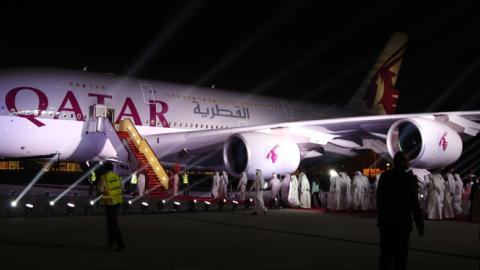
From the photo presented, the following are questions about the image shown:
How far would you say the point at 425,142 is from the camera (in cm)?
1319

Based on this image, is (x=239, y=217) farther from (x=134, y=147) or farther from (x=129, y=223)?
(x=134, y=147)

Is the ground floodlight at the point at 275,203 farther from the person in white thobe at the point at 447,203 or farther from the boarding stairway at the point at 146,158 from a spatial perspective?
the person in white thobe at the point at 447,203

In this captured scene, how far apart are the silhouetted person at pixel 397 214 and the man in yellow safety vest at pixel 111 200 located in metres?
3.10

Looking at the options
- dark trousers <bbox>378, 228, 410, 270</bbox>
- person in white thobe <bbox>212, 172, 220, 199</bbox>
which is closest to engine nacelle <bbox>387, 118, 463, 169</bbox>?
person in white thobe <bbox>212, 172, 220, 199</bbox>

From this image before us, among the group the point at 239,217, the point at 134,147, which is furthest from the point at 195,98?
the point at 239,217

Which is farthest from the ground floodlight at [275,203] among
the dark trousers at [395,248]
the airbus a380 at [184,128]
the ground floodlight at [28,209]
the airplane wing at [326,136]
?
the dark trousers at [395,248]

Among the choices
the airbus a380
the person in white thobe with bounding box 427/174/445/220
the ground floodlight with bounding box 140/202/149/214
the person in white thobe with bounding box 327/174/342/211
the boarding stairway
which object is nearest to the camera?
the ground floodlight with bounding box 140/202/149/214

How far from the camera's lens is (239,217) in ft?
36.8

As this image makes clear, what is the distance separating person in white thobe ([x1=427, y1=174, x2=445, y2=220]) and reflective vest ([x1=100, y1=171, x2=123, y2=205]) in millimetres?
7298

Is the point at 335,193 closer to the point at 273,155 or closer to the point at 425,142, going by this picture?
the point at 273,155

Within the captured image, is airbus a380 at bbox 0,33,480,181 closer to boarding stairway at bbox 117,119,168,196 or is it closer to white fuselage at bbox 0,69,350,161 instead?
white fuselage at bbox 0,69,350,161

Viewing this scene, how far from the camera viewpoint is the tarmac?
5.91 metres

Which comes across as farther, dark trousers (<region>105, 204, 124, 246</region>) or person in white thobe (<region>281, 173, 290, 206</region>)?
person in white thobe (<region>281, 173, 290, 206</region>)

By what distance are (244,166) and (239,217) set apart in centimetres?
344
